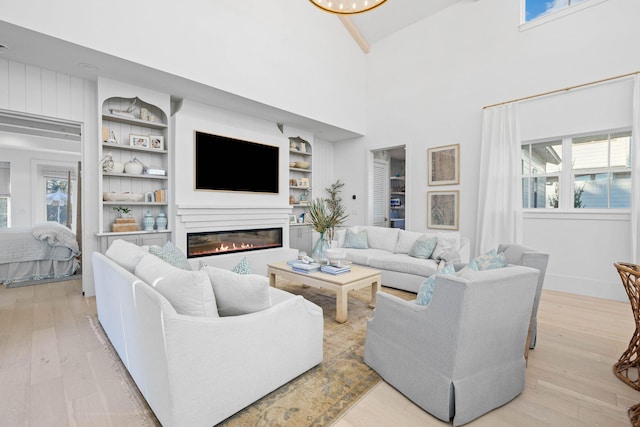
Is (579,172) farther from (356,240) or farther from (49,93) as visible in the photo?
(49,93)

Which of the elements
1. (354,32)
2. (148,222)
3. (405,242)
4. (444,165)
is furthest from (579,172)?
(148,222)

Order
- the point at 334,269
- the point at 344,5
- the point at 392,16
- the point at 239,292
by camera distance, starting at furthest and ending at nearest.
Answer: the point at 392,16
the point at 334,269
the point at 344,5
the point at 239,292

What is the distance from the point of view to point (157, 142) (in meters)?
4.35

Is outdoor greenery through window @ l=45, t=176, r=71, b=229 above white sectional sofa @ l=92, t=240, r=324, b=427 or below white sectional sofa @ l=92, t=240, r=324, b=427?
above

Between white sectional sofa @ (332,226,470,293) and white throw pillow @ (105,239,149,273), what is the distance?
282 cm

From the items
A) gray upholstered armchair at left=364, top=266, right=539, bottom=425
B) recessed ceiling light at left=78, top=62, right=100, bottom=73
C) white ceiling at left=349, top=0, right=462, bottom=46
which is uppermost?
white ceiling at left=349, top=0, right=462, bottom=46

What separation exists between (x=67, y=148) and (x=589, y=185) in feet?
34.8

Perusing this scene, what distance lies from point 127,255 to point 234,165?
2.90 metres

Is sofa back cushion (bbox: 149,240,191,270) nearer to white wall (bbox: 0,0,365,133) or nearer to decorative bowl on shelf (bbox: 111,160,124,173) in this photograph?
decorative bowl on shelf (bbox: 111,160,124,173)

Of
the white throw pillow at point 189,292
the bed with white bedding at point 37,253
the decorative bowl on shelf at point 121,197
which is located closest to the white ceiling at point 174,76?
the decorative bowl on shelf at point 121,197

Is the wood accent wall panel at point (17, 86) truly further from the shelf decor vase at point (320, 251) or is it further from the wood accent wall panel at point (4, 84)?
the shelf decor vase at point (320, 251)

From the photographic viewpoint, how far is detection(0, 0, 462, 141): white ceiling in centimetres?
300

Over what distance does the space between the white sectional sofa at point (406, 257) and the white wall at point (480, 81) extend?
3.67 feet

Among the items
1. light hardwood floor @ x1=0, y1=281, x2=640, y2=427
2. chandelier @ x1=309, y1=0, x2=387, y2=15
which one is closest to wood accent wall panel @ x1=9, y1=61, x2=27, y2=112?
light hardwood floor @ x1=0, y1=281, x2=640, y2=427
